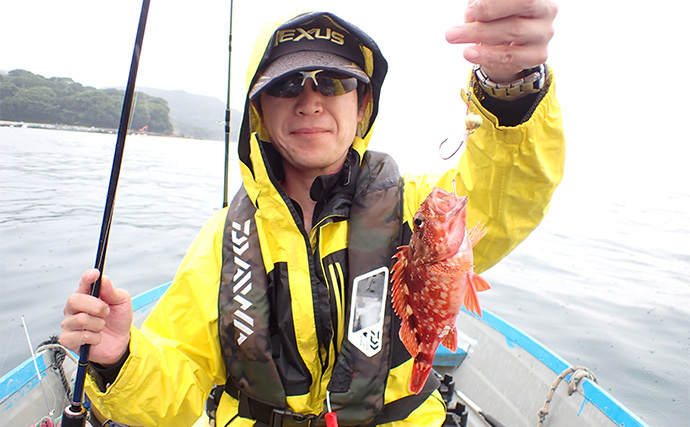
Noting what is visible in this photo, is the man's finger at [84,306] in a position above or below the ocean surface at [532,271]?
above

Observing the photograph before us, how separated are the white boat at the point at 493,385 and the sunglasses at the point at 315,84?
2.17 meters

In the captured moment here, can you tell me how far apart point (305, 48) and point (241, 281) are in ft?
4.57

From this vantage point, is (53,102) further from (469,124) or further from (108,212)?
(469,124)

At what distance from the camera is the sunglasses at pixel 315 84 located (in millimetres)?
2070

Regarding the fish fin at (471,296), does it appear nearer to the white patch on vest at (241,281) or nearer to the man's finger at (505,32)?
the man's finger at (505,32)

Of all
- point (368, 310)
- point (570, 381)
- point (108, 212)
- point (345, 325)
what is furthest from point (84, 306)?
point (570, 381)

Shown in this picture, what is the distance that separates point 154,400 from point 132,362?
28 centimetres

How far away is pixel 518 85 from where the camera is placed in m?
1.47

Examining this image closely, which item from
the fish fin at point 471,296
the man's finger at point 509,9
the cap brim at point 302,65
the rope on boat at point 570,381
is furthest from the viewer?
the rope on boat at point 570,381

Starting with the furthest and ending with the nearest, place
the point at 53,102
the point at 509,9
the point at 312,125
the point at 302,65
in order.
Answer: the point at 53,102, the point at 312,125, the point at 302,65, the point at 509,9

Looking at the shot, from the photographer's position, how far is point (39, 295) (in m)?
5.90

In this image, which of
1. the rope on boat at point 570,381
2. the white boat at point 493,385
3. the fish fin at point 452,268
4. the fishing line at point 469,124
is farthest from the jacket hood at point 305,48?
the rope on boat at point 570,381

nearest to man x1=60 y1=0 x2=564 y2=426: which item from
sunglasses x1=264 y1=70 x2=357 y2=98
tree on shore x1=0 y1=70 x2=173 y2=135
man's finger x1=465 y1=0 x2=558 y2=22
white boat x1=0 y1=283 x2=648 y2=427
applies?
sunglasses x1=264 y1=70 x2=357 y2=98

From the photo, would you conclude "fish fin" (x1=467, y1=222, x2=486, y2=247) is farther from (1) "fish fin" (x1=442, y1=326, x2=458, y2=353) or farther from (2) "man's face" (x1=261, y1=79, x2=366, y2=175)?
(2) "man's face" (x1=261, y1=79, x2=366, y2=175)
